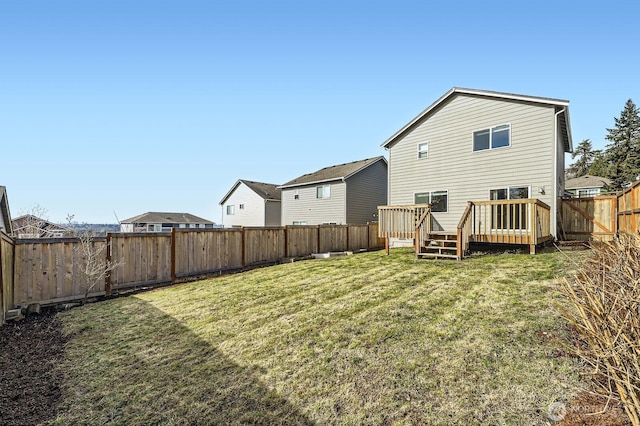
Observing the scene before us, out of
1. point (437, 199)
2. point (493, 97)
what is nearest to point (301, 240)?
point (437, 199)

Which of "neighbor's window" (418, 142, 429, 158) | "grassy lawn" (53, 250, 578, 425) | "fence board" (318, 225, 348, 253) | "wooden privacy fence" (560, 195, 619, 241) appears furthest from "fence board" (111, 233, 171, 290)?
"wooden privacy fence" (560, 195, 619, 241)

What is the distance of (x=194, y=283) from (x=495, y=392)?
897cm

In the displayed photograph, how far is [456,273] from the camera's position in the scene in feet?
25.7

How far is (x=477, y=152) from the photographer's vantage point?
1290 cm

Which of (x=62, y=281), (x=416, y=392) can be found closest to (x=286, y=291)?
(x=416, y=392)

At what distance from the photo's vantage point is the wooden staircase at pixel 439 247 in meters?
10.2

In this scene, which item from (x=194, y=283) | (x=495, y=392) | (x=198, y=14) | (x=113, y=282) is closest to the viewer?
(x=495, y=392)

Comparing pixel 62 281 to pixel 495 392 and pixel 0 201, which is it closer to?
pixel 0 201

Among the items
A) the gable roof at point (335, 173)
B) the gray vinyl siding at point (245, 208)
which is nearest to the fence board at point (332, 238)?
the gable roof at point (335, 173)

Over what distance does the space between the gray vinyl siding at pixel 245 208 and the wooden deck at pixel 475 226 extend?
18665 mm

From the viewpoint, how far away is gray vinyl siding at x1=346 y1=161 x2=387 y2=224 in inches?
835

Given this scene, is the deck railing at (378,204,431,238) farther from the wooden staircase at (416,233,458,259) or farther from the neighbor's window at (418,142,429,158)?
the neighbor's window at (418,142,429,158)

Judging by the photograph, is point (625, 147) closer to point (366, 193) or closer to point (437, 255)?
point (366, 193)

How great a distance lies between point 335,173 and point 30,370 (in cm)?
1950
